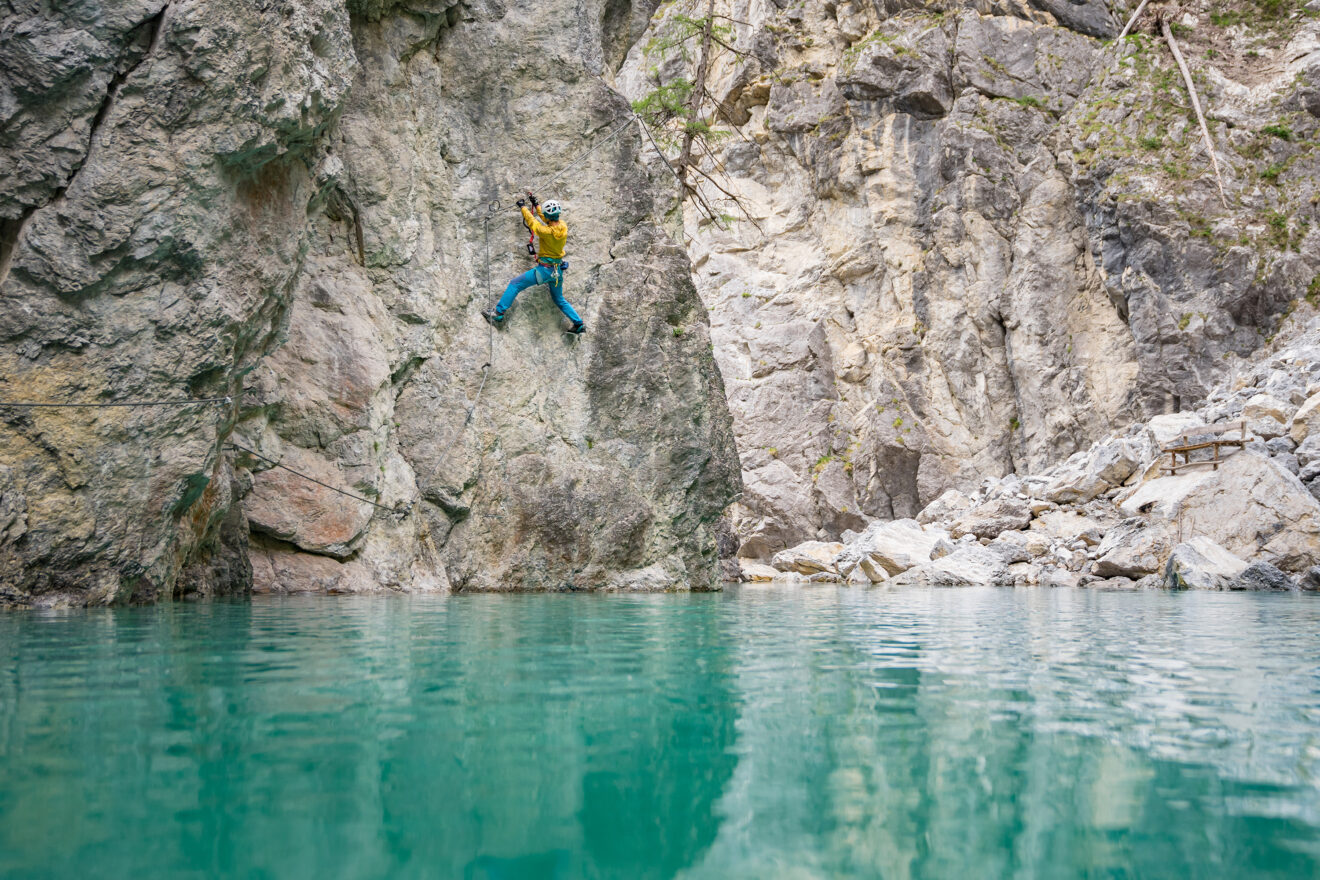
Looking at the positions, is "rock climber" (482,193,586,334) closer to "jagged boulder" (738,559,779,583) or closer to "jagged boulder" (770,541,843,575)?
"jagged boulder" (738,559,779,583)

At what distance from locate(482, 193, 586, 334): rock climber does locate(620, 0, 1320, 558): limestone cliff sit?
18.2 metres

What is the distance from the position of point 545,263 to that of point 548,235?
438mm

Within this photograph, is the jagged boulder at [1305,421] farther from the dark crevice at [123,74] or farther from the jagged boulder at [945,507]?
the dark crevice at [123,74]

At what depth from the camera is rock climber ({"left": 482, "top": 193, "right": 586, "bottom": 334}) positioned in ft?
35.9

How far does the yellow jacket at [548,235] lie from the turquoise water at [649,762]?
772cm

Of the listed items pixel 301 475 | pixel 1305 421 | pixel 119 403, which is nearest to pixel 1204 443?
pixel 1305 421

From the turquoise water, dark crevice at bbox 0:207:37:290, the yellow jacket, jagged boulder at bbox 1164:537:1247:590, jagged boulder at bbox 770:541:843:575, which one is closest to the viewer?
the turquoise water

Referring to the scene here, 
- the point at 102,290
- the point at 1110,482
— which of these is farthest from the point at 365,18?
the point at 1110,482

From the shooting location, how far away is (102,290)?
6.50 meters

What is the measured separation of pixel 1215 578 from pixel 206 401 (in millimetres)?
14002

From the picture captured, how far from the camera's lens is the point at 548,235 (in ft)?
36.0

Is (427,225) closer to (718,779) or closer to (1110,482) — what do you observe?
(718,779)

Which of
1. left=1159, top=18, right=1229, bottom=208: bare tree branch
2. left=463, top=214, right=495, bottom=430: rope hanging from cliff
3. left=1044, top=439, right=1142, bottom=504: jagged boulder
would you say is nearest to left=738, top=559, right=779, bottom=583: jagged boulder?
left=1044, top=439, right=1142, bottom=504: jagged boulder

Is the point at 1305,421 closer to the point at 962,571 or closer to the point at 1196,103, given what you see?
the point at 962,571
